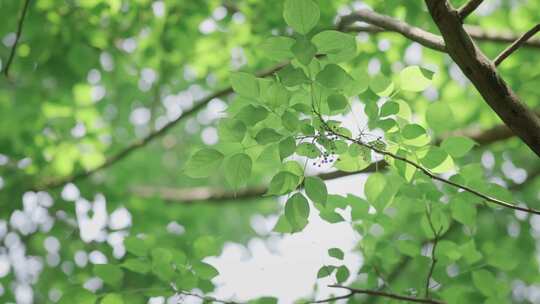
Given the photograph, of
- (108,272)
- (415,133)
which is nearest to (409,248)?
(415,133)

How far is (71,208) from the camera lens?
11.6 ft

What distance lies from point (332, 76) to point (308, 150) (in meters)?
0.23

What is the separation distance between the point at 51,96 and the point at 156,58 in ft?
2.73

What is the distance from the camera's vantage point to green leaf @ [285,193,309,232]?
1.70 metres

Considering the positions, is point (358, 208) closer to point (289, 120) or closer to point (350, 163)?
point (350, 163)

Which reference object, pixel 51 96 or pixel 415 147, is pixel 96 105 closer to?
pixel 51 96

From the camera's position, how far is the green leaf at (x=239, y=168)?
1.69 m

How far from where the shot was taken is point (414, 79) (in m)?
1.75

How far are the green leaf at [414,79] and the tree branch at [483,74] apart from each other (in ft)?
0.74

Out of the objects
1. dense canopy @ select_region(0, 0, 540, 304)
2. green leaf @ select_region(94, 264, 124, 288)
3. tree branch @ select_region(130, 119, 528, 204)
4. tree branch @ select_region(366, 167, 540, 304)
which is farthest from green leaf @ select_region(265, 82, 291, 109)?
tree branch @ select_region(130, 119, 528, 204)

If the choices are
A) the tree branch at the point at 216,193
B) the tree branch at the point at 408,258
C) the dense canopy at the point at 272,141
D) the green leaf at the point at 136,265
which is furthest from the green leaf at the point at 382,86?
the tree branch at the point at 216,193

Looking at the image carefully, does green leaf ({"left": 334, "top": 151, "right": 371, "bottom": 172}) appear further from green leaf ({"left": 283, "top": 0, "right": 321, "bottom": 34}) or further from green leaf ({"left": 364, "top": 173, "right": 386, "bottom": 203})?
green leaf ({"left": 283, "top": 0, "right": 321, "bottom": 34})

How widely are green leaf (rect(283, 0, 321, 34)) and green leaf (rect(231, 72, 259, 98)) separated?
19cm

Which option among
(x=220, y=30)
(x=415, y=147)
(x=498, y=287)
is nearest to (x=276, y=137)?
(x=415, y=147)
